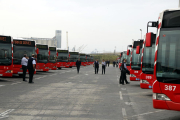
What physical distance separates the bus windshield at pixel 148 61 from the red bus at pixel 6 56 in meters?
9.85

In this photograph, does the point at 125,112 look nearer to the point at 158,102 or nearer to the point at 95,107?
the point at 95,107

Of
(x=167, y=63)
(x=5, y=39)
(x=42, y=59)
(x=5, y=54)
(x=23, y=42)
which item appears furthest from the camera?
(x=42, y=59)

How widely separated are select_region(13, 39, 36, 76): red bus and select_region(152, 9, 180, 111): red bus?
1681cm

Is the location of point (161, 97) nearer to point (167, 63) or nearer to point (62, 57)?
point (167, 63)

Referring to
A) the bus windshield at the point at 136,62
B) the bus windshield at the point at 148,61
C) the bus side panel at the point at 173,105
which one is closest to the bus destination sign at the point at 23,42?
the bus windshield at the point at 136,62

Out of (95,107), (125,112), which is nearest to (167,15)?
(125,112)

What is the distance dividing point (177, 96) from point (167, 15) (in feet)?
6.84

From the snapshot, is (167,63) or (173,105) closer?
(173,105)

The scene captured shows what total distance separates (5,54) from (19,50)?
306 centimetres

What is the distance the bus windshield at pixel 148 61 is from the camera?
13617 mm

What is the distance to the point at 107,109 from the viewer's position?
31.2 feet

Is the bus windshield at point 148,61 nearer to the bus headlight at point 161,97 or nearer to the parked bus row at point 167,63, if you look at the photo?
the parked bus row at point 167,63

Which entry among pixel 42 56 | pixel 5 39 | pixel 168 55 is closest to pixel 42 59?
pixel 42 56

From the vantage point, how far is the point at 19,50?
23.9m
